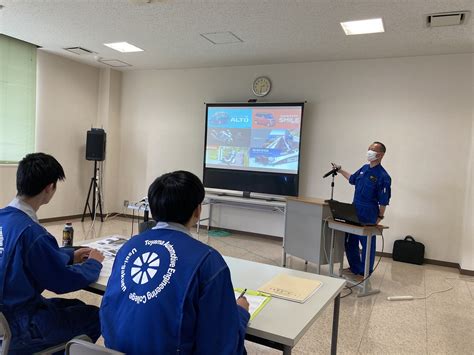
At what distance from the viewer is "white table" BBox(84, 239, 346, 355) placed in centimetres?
127

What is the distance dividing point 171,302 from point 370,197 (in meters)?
3.42

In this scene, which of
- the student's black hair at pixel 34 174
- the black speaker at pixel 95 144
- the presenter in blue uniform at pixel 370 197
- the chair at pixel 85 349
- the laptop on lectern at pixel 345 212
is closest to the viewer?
the chair at pixel 85 349

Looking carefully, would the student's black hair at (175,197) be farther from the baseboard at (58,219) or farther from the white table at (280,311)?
the baseboard at (58,219)

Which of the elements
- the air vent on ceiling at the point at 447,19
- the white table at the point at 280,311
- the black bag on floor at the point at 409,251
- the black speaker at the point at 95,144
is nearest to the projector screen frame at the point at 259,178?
the black bag on floor at the point at 409,251

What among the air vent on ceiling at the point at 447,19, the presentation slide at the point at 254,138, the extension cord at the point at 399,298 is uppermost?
the air vent on ceiling at the point at 447,19

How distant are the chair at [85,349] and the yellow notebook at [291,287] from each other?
2.51 ft

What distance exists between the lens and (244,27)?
14.0 ft

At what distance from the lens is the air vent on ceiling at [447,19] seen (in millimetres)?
3594

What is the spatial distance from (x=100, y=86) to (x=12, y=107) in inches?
70.3

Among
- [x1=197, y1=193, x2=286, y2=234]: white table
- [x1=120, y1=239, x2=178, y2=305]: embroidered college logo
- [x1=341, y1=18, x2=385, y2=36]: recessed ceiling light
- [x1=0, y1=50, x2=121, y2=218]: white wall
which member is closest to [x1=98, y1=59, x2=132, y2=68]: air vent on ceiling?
[x1=0, y1=50, x2=121, y2=218]: white wall

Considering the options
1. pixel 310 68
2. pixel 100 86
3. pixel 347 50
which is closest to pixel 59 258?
pixel 347 50

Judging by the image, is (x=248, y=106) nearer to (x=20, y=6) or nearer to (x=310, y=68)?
(x=310, y=68)

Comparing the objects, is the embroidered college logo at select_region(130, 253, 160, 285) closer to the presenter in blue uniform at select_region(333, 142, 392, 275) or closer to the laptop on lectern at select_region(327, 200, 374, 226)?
the laptop on lectern at select_region(327, 200, 374, 226)

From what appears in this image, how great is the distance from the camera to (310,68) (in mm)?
5629
